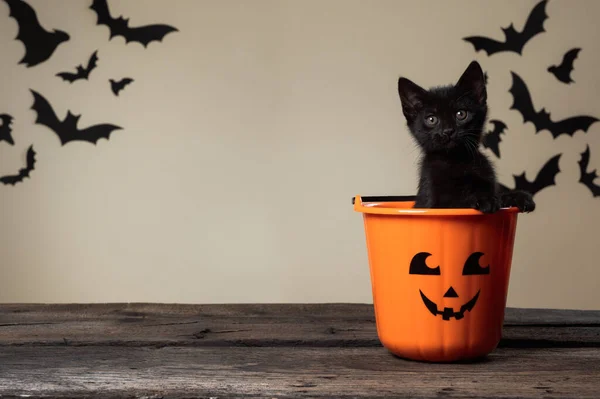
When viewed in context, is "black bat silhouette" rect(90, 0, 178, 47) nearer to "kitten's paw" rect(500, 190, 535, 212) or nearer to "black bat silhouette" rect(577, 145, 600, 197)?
"black bat silhouette" rect(577, 145, 600, 197)

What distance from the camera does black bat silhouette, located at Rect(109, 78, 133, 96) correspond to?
2.83 meters

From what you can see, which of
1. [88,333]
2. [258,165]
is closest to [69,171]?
[258,165]

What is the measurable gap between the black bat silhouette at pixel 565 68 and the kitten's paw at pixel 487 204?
2294 mm

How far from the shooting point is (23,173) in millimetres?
2855

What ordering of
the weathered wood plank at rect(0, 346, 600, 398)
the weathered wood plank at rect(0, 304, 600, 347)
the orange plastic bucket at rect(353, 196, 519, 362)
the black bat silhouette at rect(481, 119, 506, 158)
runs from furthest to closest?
the black bat silhouette at rect(481, 119, 506, 158) < the weathered wood plank at rect(0, 304, 600, 347) < the orange plastic bucket at rect(353, 196, 519, 362) < the weathered wood plank at rect(0, 346, 600, 398)

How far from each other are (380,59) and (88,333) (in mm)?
2132

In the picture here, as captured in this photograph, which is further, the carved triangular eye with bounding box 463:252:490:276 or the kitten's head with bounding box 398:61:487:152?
the kitten's head with bounding box 398:61:487:152

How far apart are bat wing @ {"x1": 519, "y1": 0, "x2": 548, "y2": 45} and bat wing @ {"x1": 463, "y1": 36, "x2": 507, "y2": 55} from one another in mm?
101

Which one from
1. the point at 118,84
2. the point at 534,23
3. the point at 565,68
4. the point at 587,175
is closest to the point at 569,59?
the point at 565,68

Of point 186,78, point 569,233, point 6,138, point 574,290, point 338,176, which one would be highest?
point 186,78

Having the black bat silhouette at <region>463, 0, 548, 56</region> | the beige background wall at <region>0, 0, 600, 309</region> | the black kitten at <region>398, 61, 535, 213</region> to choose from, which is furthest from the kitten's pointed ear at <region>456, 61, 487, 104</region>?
the black bat silhouette at <region>463, 0, 548, 56</region>

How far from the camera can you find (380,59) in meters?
2.78

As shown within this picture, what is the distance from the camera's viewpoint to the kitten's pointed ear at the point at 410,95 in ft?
3.09

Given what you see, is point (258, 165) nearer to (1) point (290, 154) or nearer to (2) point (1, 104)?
(1) point (290, 154)
